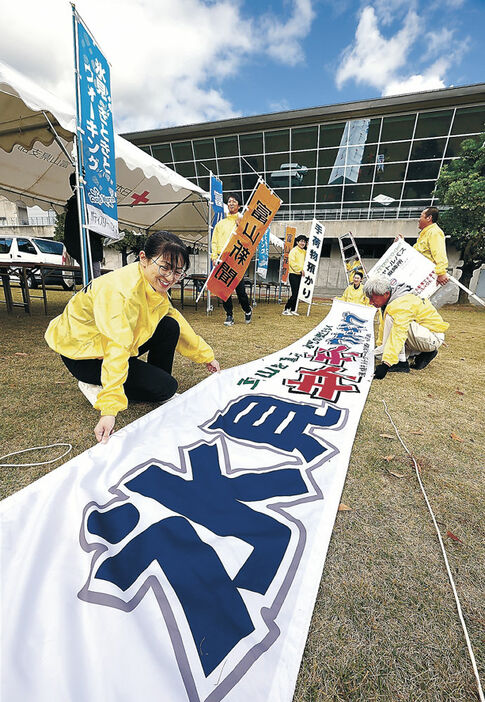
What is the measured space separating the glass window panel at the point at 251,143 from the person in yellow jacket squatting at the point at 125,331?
64.0 feet

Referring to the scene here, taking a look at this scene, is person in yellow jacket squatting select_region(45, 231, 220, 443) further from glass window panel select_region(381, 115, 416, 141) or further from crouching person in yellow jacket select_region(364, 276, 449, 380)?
glass window panel select_region(381, 115, 416, 141)

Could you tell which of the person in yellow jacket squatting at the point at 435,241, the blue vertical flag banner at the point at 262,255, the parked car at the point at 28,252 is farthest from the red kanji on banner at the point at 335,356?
the parked car at the point at 28,252

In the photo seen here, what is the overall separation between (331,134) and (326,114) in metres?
0.96

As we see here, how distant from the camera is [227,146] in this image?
1828cm

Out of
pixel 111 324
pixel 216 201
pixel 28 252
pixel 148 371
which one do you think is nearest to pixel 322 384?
pixel 148 371

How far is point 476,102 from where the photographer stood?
557 inches

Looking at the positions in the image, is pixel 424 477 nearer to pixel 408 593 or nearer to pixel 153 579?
pixel 408 593

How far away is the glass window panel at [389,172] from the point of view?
16078 millimetres

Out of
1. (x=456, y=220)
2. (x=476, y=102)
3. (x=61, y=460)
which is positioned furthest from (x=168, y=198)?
(x=476, y=102)

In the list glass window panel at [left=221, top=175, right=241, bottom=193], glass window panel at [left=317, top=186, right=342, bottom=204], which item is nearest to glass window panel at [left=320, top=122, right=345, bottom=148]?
glass window panel at [left=317, top=186, right=342, bottom=204]

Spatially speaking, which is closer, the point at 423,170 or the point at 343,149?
the point at 423,170

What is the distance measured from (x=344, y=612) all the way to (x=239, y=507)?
448 millimetres

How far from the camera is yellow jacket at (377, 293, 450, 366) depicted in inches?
107

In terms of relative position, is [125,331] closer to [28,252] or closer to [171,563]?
[171,563]
